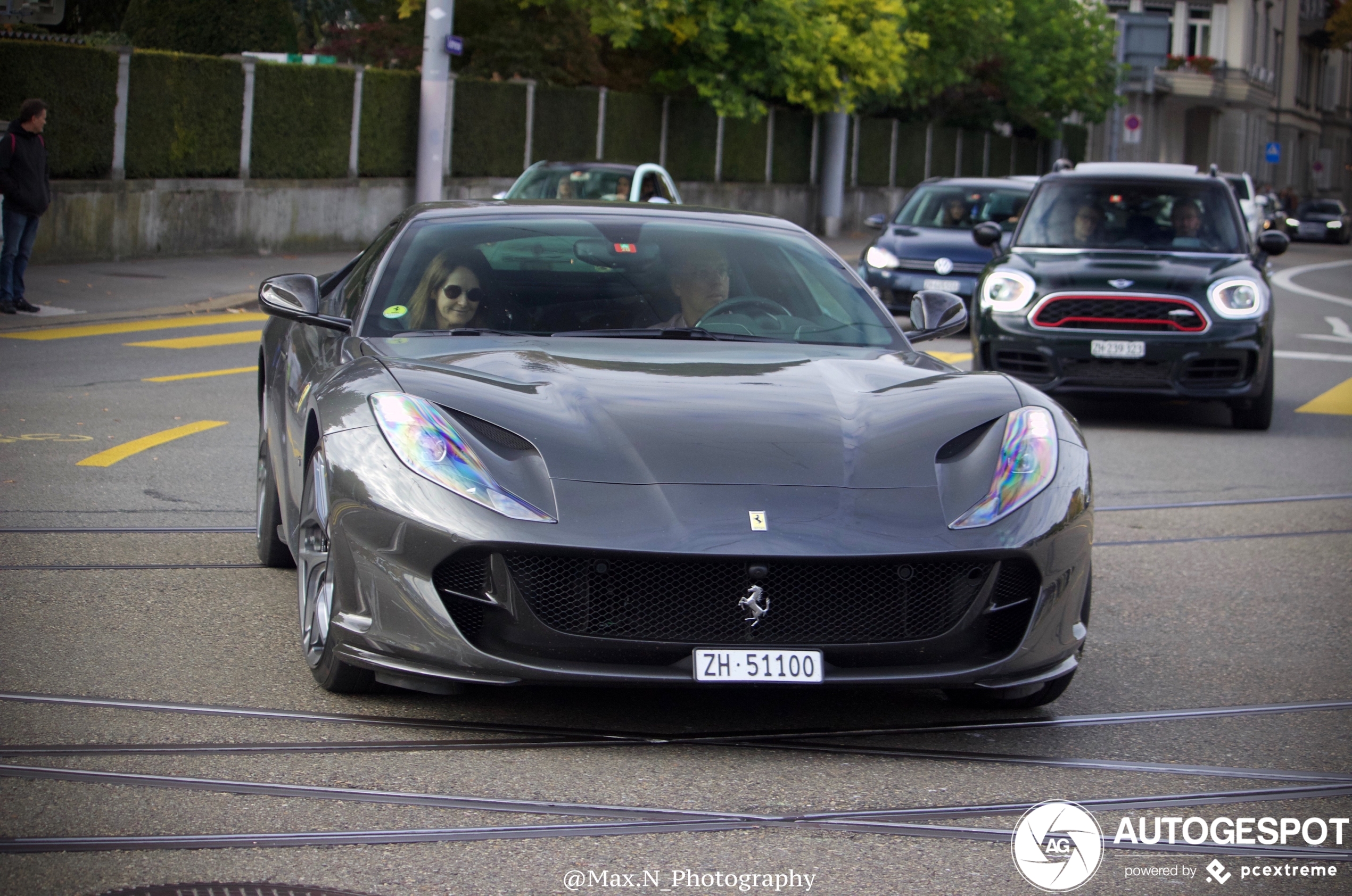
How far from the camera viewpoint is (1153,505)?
864cm

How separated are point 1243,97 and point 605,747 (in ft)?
264

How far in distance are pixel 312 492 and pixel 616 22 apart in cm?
2724

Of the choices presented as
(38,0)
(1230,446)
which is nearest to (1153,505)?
(1230,446)

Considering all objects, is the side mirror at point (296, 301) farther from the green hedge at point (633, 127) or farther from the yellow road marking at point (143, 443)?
the green hedge at point (633, 127)

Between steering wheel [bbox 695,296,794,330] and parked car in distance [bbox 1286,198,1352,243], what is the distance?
57269 millimetres

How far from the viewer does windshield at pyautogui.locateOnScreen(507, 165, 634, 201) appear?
21.1 meters

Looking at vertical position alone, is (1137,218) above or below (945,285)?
above

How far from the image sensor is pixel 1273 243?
12727 mm

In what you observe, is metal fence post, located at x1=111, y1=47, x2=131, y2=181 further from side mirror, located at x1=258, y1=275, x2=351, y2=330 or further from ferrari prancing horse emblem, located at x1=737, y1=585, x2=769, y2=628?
ferrari prancing horse emblem, located at x1=737, y1=585, x2=769, y2=628

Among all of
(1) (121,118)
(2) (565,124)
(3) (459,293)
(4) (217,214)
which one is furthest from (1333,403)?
(2) (565,124)

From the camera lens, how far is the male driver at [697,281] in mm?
5645

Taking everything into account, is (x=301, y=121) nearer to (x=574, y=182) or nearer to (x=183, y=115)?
(x=183, y=115)

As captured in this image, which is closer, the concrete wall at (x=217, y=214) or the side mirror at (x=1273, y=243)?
the side mirror at (x=1273, y=243)

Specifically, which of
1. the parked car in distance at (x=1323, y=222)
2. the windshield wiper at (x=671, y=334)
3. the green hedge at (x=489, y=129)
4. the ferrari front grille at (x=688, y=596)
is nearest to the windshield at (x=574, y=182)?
the green hedge at (x=489, y=129)
